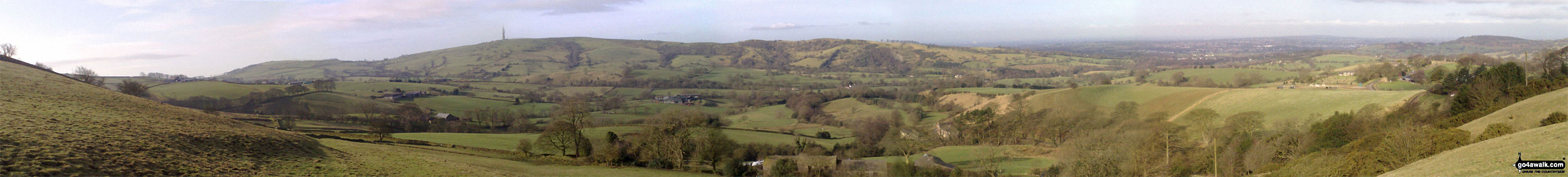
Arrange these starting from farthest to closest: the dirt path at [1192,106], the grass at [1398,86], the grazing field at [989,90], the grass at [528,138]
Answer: the grazing field at [989,90] < the grass at [1398,86] < the dirt path at [1192,106] < the grass at [528,138]

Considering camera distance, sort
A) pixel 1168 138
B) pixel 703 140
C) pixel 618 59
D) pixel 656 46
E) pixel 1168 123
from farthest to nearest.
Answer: pixel 656 46 < pixel 618 59 < pixel 1168 123 < pixel 1168 138 < pixel 703 140

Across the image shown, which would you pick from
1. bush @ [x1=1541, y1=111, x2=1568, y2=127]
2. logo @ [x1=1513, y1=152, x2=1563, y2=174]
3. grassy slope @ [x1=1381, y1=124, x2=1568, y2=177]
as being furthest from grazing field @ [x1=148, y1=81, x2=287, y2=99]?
bush @ [x1=1541, y1=111, x2=1568, y2=127]

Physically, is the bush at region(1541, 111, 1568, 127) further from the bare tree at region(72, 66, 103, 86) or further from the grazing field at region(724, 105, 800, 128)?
the bare tree at region(72, 66, 103, 86)

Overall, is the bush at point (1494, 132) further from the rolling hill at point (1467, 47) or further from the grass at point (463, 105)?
the rolling hill at point (1467, 47)

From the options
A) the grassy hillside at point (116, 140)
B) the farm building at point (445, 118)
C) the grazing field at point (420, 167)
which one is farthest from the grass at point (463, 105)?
the grassy hillside at point (116, 140)

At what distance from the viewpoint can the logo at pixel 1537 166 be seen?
10.5 metres

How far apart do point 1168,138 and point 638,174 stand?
→ 20557 millimetres

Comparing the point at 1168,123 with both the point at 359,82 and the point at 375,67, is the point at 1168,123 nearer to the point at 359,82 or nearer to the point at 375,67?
the point at 359,82

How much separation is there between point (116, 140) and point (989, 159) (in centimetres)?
2330

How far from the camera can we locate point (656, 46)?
15350cm

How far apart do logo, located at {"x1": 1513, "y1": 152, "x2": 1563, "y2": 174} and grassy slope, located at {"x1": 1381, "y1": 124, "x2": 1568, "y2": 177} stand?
81 mm

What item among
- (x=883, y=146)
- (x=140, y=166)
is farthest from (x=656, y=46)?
(x=140, y=166)

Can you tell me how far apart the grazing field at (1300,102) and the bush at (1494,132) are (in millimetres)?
10601

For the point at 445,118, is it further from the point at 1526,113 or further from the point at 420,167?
the point at 1526,113
